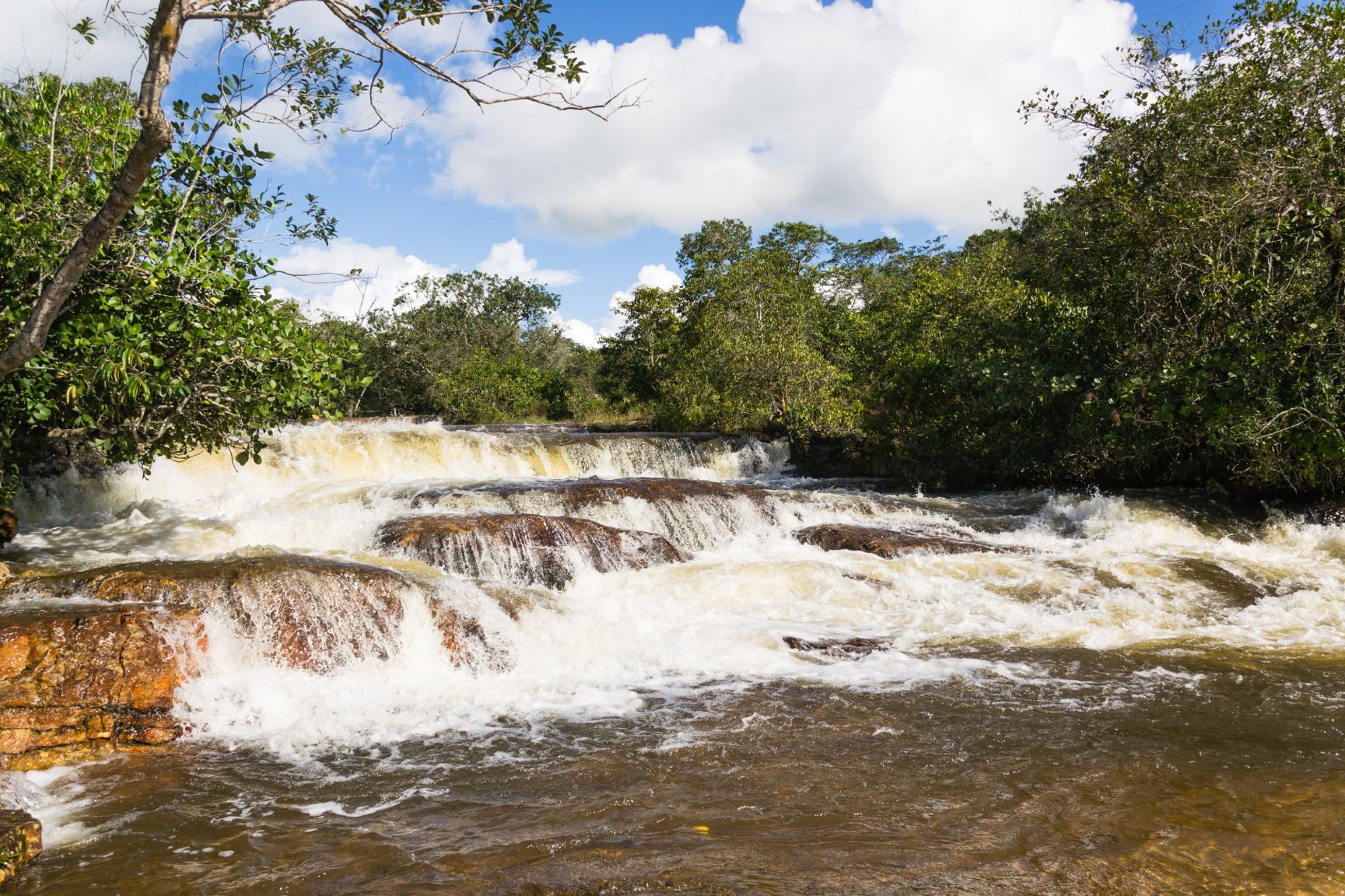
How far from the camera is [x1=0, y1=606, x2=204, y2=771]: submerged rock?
4977 millimetres

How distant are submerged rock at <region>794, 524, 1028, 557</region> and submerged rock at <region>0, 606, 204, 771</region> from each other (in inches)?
315

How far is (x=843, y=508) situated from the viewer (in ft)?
43.8

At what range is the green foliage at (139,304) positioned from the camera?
251 inches

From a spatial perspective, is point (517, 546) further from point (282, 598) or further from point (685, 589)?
point (282, 598)

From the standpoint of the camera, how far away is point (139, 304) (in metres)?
6.93

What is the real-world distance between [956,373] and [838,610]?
28.0ft

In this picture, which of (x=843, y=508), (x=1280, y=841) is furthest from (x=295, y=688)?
(x=843, y=508)

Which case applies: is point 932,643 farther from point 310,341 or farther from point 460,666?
point 310,341

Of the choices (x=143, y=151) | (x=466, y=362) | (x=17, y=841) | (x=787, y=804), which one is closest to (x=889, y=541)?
(x=787, y=804)

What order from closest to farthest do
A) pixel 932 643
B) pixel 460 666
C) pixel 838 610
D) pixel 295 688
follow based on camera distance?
pixel 295 688
pixel 460 666
pixel 932 643
pixel 838 610

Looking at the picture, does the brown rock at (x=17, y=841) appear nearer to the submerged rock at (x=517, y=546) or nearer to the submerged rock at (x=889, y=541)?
the submerged rock at (x=517, y=546)

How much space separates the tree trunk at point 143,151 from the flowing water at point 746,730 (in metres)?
2.92

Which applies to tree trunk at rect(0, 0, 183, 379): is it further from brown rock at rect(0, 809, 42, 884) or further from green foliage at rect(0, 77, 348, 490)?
brown rock at rect(0, 809, 42, 884)

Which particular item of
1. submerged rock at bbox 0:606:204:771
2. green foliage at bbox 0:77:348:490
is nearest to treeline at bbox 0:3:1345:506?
green foliage at bbox 0:77:348:490
